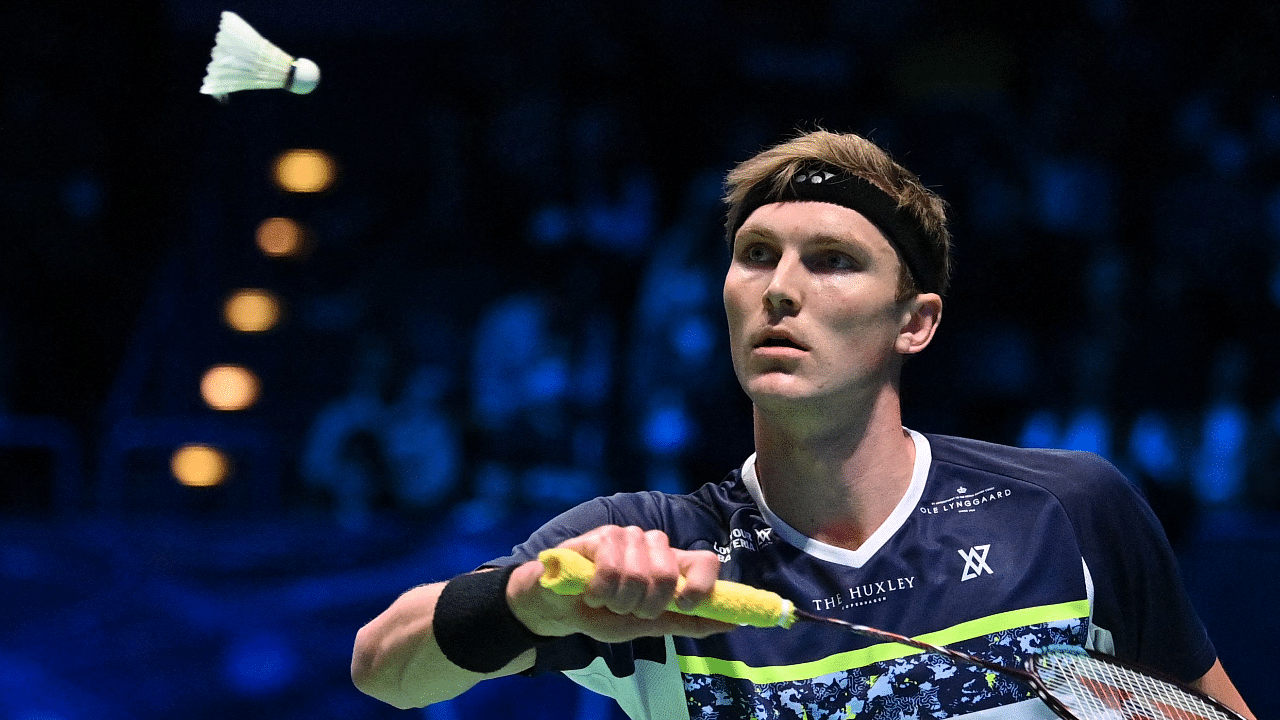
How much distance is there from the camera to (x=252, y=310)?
179 inches

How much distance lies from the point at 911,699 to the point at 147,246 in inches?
130

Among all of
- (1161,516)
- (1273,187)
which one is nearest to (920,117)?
(1273,187)

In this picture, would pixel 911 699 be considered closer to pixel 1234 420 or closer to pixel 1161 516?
pixel 1161 516

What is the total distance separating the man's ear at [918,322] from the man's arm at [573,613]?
28.2 inches

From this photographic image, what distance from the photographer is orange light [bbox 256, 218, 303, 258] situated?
4590mm

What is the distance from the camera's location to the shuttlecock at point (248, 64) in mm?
2752

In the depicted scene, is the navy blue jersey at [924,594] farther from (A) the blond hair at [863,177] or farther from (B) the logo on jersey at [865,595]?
(A) the blond hair at [863,177]

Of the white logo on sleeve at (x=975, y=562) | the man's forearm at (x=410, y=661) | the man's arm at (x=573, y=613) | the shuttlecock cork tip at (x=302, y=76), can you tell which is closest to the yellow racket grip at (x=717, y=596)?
the man's arm at (x=573, y=613)

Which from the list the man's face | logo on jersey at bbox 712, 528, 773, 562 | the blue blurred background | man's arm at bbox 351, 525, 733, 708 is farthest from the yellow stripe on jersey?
the blue blurred background

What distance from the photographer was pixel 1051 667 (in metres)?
2.05

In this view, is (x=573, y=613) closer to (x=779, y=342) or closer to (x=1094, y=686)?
(x=779, y=342)

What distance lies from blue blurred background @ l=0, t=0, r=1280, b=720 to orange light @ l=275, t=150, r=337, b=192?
0.02 meters

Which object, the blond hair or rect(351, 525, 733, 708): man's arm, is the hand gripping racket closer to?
rect(351, 525, 733, 708): man's arm

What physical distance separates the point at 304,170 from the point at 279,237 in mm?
251
